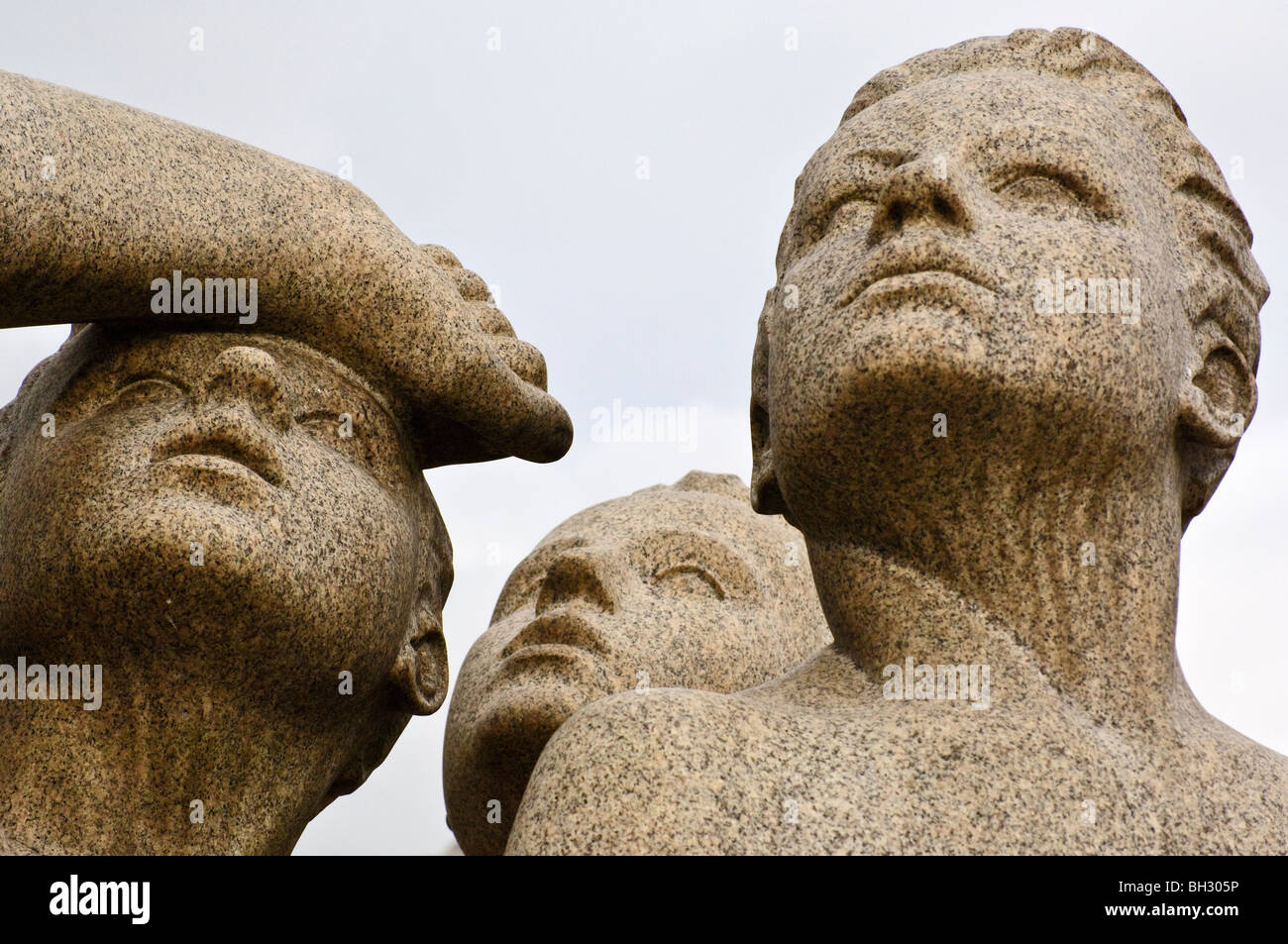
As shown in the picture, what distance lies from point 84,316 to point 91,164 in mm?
464

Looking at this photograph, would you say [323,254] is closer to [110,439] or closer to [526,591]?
[110,439]

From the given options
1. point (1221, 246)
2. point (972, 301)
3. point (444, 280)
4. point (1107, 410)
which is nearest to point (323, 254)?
point (444, 280)

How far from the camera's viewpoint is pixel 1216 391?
538 cm

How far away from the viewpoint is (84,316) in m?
5.07

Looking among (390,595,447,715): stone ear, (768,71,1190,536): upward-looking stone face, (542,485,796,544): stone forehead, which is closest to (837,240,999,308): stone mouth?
(768,71,1190,536): upward-looking stone face

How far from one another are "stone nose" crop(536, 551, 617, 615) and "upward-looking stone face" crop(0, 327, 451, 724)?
1391 mm

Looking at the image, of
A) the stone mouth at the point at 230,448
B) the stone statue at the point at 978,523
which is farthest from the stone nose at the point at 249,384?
the stone statue at the point at 978,523

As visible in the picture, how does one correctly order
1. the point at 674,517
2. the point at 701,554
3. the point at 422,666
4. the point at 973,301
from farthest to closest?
the point at 674,517
the point at 701,554
the point at 422,666
the point at 973,301

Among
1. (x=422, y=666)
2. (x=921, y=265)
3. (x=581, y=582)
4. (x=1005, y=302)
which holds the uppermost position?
(x=921, y=265)

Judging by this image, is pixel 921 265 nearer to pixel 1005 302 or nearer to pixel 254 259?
pixel 1005 302

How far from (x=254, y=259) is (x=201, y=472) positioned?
2.43 ft

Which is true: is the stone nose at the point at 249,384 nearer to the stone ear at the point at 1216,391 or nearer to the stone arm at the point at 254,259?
the stone arm at the point at 254,259

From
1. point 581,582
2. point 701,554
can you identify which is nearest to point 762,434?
point 581,582

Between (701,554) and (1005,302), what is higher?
(1005,302)
